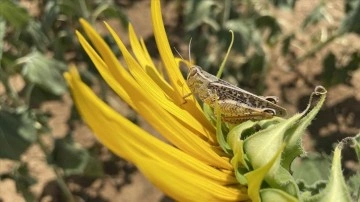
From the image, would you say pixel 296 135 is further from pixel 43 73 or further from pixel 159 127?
pixel 43 73

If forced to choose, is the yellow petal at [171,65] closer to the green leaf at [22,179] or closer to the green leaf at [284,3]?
the green leaf at [22,179]

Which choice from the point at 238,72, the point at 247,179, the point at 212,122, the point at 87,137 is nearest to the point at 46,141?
the point at 87,137

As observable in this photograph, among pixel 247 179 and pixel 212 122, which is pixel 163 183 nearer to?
pixel 247 179

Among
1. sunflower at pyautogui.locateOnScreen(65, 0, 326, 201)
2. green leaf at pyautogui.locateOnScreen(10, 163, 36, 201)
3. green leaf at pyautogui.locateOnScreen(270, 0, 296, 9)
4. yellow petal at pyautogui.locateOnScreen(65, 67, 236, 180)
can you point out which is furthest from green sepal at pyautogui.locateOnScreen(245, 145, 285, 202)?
green leaf at pyautogui.locateOnScreen(270, 0, 296, 9)

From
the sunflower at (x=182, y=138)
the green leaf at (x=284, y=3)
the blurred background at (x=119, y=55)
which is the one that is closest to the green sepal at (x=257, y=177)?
the sunflower at (x=182, y=138)

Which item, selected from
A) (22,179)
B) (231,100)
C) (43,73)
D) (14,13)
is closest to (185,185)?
(231,100)
